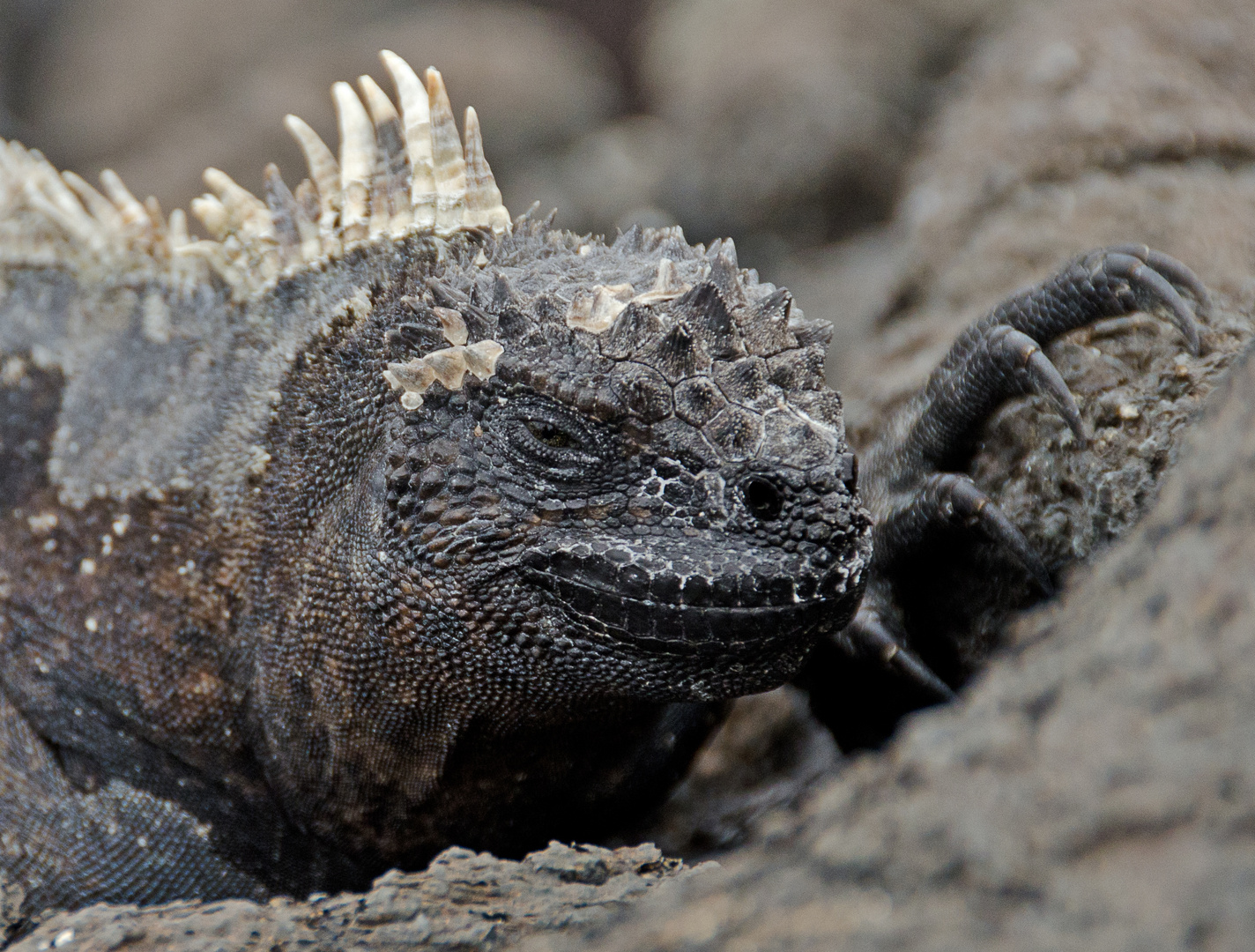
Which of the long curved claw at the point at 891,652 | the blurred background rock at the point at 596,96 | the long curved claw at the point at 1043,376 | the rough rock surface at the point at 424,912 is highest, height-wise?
the blurred background rock at the point at 596,96

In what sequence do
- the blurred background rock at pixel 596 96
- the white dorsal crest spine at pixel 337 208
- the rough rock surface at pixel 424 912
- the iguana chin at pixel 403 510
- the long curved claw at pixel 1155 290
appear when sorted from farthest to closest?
the blurred background rock at pixel 596 96 → the white dorsal crest spine at pixel 337 208 → the long curved claw at pixel 1155 290 → the iguana chin at pixel 403 510 → the rough rock surface at pixel 424 912

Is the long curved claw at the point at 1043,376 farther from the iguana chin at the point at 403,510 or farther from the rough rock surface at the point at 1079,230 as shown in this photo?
the rough rock surface at the point at 1079,230

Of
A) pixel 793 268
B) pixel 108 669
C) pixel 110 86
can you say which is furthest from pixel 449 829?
pixel 110 86

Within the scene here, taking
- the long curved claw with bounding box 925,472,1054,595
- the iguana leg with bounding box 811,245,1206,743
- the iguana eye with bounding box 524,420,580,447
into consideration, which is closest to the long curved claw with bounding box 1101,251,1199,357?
the iguana leg with bounding box 811,245,1206,743

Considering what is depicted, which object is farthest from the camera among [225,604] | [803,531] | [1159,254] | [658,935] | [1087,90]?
[1087,90]

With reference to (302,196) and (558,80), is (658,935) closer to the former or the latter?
(302,196)

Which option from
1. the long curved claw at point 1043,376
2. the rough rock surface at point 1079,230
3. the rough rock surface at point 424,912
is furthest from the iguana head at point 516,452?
the rough rock surface at point 1079,230
